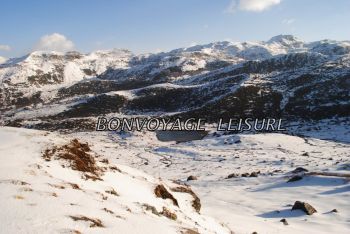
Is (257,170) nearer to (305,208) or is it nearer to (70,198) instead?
(305,208)

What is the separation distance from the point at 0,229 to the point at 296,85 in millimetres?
122927

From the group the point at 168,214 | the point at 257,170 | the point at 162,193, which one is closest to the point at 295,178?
the point at 257,170

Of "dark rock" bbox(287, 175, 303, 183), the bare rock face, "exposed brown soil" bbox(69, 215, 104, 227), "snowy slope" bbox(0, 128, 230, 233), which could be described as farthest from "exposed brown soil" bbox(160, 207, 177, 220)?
"dark rock" bbox(287, 175, 303, 183)

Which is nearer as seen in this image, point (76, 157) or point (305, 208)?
point (76, 157)

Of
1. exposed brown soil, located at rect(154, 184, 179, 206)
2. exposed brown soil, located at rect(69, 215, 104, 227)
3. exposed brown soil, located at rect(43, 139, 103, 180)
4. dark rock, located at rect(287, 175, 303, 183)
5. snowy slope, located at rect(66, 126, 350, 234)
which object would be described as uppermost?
exposed brown soil, located at rect(43, 139, 103, 180)

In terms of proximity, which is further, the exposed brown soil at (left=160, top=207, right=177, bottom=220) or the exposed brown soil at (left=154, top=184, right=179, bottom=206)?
the exposed brown soil at (left=154, top=184, right=179, bottom=206)

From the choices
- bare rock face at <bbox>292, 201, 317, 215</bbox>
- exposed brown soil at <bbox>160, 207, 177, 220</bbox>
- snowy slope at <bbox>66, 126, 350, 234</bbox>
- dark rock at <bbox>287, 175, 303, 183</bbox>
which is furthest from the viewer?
dark rock at <bbox>287, 175, 303, 183</bbox>

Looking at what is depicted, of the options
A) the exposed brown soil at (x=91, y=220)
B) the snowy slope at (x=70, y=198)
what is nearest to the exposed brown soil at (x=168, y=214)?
the snowy slope at (x=70, y=198)

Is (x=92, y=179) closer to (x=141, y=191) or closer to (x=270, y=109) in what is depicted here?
(x=141, y=191)

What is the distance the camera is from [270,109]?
9962 cm

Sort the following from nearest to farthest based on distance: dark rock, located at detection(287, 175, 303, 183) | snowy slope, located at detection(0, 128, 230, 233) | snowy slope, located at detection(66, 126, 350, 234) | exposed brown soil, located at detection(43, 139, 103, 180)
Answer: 1. snowy slope, located at detection(0, 128, 230, 233)
2. exposed brown soil, located at detection(43, 139, 103, 180)
3. snowy slope, located at detection(66, 126, 350, 234)
4. dark rock, located at detection(287, 175, 303, 183)

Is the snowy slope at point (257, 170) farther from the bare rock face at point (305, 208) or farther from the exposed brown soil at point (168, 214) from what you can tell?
the exposed brown soil at point (168, 214)

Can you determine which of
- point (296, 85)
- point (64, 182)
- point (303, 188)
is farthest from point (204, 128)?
point (64, 182)

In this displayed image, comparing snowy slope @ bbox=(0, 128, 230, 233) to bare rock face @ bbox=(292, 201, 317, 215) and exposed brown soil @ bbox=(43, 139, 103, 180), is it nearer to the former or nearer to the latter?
exposed brown soil @ bbox=(43, 139, 103, 180)
